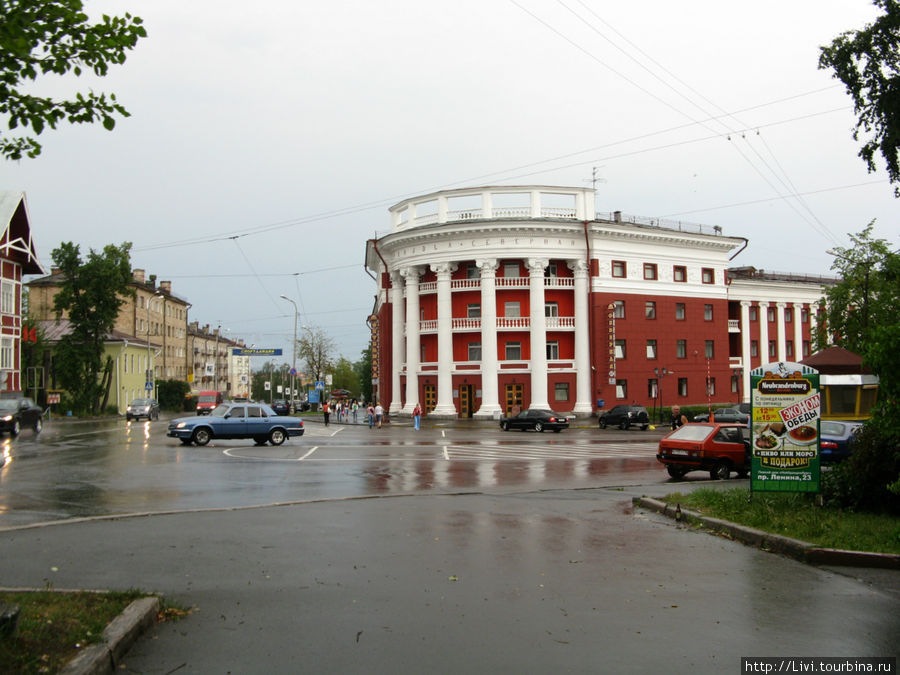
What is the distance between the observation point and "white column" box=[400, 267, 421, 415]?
5512 cm

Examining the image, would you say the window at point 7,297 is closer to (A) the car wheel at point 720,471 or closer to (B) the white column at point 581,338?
(B) the white column at point 581,338

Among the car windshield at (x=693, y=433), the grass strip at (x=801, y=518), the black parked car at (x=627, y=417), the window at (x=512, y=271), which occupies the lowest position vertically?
the black parked car at (x=627, y=417)

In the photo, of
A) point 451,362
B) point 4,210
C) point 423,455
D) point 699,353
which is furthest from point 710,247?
point 4,210

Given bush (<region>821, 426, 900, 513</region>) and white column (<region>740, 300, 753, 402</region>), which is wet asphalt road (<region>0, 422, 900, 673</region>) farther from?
white column (<region>740, 300, 753, 402</region>)

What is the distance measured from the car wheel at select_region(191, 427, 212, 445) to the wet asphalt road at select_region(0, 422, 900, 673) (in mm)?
12308

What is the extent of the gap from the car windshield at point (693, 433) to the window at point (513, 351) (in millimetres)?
33994

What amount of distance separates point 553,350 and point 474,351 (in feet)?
18.8

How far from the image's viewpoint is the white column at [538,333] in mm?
52500

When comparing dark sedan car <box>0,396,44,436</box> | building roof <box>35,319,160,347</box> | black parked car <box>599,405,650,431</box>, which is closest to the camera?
dark sedan car <box>0,396,44,436</box>

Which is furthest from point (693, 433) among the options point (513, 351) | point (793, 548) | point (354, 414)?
point (354, 414)

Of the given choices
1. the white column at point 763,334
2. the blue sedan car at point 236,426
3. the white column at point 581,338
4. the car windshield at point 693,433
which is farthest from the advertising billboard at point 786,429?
the white column at point 763,334

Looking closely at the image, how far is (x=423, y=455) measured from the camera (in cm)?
2595

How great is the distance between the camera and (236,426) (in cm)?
2902

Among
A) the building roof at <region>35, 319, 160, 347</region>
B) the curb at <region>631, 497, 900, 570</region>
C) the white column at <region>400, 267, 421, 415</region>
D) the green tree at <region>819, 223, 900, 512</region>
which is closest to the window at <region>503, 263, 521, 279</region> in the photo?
the white column at <region>400, 267, 421, 415</region>
